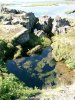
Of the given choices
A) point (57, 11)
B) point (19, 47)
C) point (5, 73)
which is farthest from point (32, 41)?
point (57, 11)

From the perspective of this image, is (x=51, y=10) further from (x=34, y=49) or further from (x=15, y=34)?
(x=34, y=49)

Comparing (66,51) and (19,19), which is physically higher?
(19,19)

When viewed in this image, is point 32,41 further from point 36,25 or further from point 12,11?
point 12,11

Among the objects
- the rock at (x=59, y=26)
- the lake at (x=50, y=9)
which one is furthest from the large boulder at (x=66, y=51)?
the lake at (x=50, y=9)

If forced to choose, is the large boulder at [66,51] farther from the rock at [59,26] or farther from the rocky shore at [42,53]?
the rock at [59,26]

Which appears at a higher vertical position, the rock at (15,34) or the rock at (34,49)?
the rock at (15,34)

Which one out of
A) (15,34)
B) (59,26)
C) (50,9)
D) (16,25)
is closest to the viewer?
(15,34)

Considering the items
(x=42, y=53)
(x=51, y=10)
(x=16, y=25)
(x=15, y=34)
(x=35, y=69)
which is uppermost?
(x=51, y=10)

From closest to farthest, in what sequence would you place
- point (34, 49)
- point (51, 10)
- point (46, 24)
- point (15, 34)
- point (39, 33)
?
point (34, 49) < point (15, 34) < point (39, 33) < point (46, 24) < point (51, 10)

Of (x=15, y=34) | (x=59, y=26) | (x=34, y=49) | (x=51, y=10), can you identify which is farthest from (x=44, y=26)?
(x=51, y=10)

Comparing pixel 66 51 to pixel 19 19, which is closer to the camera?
pixel 66 51

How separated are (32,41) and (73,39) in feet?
33.8

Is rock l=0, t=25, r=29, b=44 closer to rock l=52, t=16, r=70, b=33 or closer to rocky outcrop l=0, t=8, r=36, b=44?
rocky outcrop l=0, t=8, r=36, b=44

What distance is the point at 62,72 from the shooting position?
50.9 meters
